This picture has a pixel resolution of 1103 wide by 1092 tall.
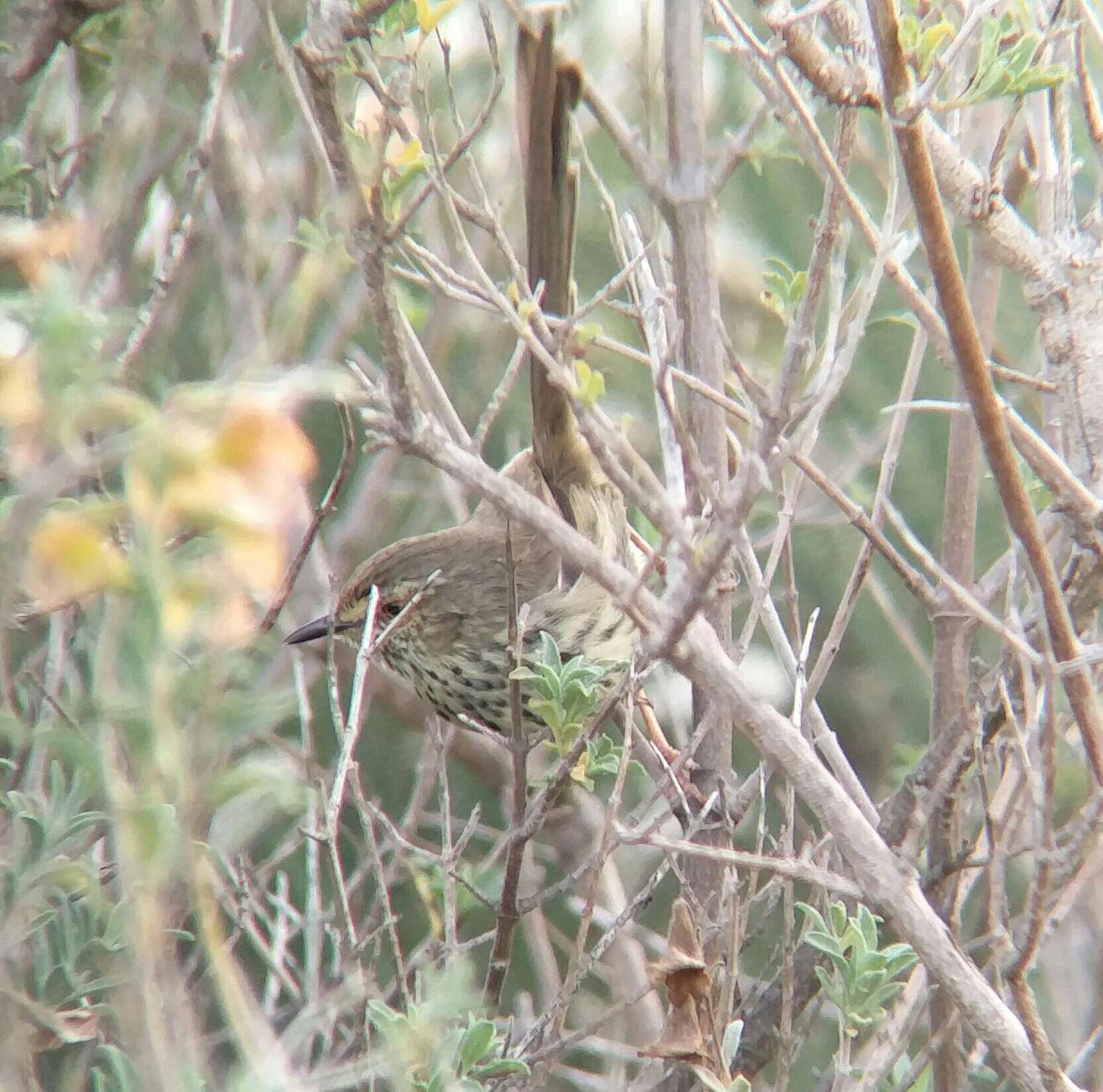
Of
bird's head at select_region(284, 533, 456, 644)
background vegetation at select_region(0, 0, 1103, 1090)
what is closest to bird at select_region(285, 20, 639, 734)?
bird's head at select_region(284, 533, 456, 644)

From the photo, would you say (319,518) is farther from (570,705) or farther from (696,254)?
(696,254)

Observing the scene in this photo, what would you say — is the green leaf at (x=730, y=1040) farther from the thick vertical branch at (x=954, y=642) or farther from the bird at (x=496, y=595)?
the bird at (x=496, y=595)

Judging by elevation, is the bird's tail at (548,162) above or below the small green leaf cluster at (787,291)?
above

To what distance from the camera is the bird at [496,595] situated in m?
3.27

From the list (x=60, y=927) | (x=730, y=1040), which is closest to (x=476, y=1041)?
(x=730, y=1040)

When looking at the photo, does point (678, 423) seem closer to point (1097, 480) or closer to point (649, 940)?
point (1097, 480)

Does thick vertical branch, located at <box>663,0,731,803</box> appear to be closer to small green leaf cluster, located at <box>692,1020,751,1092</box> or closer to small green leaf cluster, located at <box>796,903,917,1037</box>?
small green leaf cluster, located at <box>796,903,917,1037</box>

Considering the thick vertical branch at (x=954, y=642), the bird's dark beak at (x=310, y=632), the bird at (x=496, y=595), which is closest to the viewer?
the thick vertical branch at (x=954, y=642)

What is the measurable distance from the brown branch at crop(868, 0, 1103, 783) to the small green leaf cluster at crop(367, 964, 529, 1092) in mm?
803

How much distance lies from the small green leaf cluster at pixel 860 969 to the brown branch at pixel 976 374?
349 mm

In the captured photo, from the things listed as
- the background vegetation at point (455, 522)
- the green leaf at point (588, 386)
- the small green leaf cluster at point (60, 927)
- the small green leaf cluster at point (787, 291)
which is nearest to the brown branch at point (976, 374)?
the background vegetation at point (455, 522)

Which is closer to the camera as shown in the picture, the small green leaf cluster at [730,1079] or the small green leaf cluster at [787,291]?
the small green leaf cluster at [730,1079]

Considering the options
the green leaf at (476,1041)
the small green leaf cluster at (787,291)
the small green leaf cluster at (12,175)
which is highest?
the small green leaf cluster at (12,175)

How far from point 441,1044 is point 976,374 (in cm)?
95
